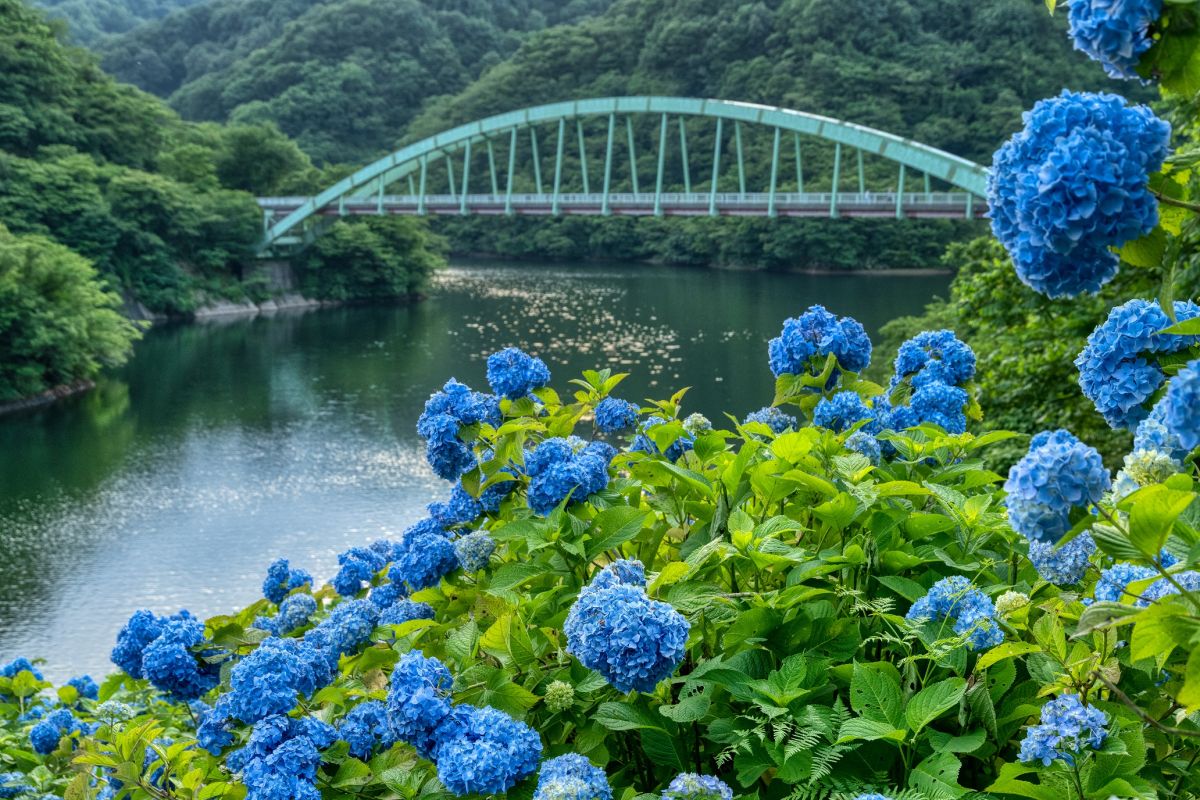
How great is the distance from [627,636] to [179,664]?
1.42 meters

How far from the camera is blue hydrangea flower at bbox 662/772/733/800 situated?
4.39 feet

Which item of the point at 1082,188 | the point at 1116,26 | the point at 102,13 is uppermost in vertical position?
the point at 102,13

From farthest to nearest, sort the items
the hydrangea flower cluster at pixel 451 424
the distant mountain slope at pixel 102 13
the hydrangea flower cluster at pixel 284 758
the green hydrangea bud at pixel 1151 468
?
the distant mountain slope at pixel 102 13, the hydrangea flower cluster at pixel 451 424, the hydrangea flower cluster at pixel 284 758, the green hydrangea bud at pixel 1151 468

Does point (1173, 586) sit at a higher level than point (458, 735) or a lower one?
higher

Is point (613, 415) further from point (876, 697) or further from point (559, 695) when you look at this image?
point (876, 697)

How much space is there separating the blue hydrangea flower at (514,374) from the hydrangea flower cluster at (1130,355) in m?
1.38

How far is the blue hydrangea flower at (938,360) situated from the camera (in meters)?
2.60

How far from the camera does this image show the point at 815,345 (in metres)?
2.55

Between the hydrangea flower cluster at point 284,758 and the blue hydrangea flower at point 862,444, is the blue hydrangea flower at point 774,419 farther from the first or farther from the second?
the hydrangea flower cluster at point 284,758

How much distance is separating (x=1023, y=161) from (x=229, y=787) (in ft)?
5.34

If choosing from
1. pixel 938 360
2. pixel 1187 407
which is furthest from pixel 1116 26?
pixel 938 360

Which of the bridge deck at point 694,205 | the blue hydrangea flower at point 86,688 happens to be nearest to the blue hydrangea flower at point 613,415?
the blue hydrangea flower at point 86,688

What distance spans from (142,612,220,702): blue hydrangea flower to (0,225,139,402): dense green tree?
19.6 m

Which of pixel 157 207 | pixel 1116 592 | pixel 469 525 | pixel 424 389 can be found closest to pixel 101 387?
pixel 424 389
